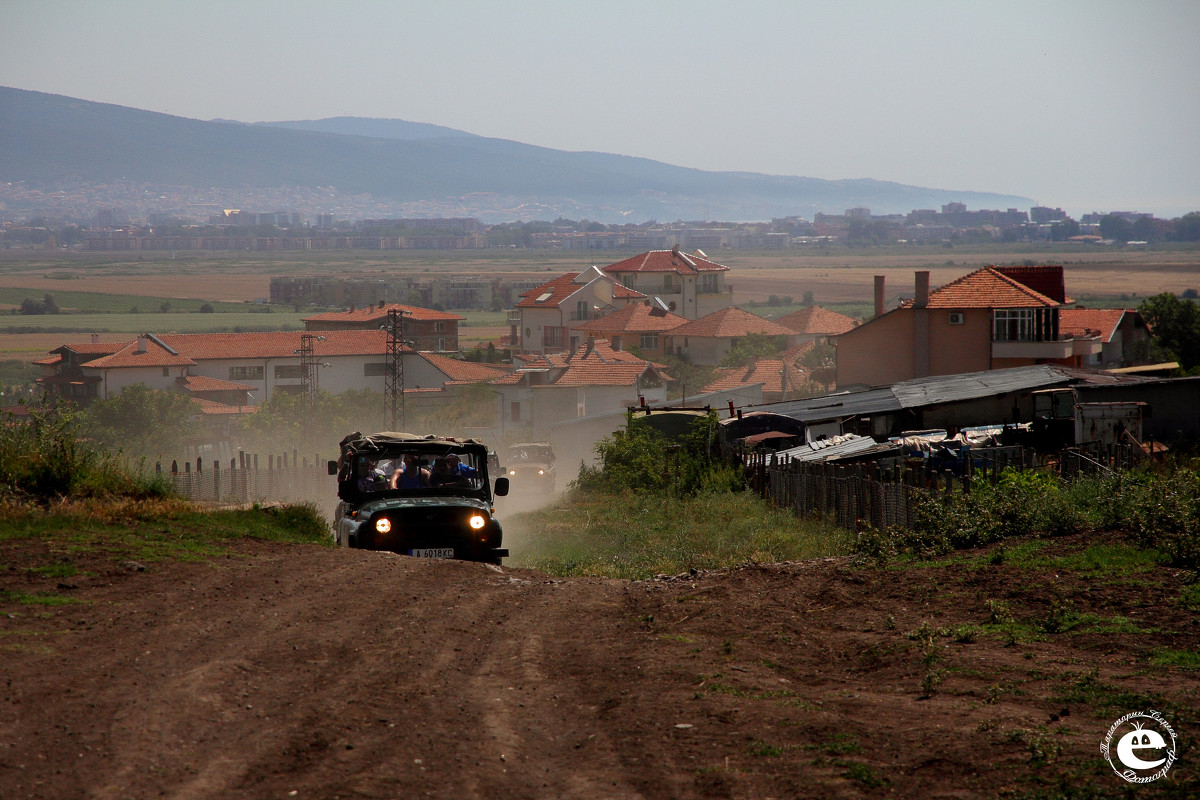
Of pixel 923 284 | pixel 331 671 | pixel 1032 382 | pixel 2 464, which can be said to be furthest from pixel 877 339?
pixel 331 671

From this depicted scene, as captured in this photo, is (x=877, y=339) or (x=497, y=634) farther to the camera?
(x=877, y=339)

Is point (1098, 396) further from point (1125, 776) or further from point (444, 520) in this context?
point (1125, 776)

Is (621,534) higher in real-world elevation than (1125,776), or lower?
lower

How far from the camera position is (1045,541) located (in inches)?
488

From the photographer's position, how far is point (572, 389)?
2805 inches

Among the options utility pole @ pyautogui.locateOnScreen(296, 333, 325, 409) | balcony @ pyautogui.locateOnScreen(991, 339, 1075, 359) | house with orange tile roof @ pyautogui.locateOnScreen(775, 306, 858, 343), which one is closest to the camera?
balcony @ pyautogui.locateOnScreen(991, 339, 1075, 359)

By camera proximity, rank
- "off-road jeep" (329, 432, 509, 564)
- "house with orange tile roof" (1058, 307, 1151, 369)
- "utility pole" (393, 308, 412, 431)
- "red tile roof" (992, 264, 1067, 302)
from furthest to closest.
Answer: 1. "utility pole" (393, 308, 412, 431)
2. "house with orange tile roof" (1058, 307, 1151, 369)
3. "red tile roof" (992, 264, 1067, 302)
4. "off-road jeep" (329, 432, 509, 564)

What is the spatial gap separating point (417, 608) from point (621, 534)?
1009 cm

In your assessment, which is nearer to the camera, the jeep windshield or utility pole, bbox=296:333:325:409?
the jeep windshield

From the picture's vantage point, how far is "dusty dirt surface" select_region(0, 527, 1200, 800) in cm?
554

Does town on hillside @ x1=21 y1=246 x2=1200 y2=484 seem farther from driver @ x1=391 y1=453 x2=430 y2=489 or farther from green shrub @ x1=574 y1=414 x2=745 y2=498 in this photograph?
driver @ x1=391 y1=453 x2=430 y2=489

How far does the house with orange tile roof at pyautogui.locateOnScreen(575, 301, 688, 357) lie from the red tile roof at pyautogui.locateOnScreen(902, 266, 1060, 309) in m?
52.2

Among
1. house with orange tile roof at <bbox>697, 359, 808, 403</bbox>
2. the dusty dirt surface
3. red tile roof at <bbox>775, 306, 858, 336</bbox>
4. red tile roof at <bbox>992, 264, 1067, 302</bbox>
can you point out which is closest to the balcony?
red tile roof at <bbox>992, 264, 1067, 302</bbox>

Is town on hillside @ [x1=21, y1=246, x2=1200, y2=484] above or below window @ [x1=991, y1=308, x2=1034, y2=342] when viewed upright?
below
